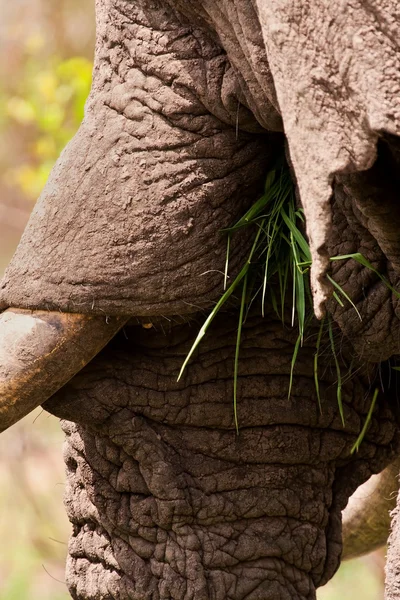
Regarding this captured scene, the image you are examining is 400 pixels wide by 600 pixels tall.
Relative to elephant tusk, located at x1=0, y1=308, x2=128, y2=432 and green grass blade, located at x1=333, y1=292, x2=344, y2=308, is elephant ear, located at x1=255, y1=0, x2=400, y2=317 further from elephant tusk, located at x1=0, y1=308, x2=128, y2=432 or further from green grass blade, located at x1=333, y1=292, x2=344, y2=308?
elephant tusk, located at x1=0, y1=308, x2=128, y2=432

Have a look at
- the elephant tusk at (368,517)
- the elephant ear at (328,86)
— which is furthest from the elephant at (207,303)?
the elephant tusk at (368,517)

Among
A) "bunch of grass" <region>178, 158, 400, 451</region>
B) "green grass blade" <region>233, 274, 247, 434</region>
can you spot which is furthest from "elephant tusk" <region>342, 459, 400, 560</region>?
"bunch of grass" <region>178, 158, 400, 451</region>

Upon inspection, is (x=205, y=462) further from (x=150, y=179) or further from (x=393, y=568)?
(x=150, y=179)

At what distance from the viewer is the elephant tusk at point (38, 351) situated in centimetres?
207

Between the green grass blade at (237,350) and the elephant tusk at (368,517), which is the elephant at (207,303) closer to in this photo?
the green grass blade at (237,350)

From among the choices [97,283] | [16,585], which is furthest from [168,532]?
[16,585]

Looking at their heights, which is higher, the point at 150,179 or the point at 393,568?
the point at 150,179

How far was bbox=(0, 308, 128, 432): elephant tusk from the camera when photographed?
81.5 inches

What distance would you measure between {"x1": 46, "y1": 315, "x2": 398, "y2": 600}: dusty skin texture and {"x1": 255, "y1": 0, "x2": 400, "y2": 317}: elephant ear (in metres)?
0.76

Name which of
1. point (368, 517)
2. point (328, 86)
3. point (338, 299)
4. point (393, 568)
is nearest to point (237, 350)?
point (338, 299)

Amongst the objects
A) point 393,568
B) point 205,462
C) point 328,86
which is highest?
point 328,86

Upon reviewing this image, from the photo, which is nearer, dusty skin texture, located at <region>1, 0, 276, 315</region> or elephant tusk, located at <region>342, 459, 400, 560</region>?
dusty skin texture, located at <region>1, 0, 276, 315</region>

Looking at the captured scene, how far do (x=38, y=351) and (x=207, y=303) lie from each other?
31cm

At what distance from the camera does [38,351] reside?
206 cm
